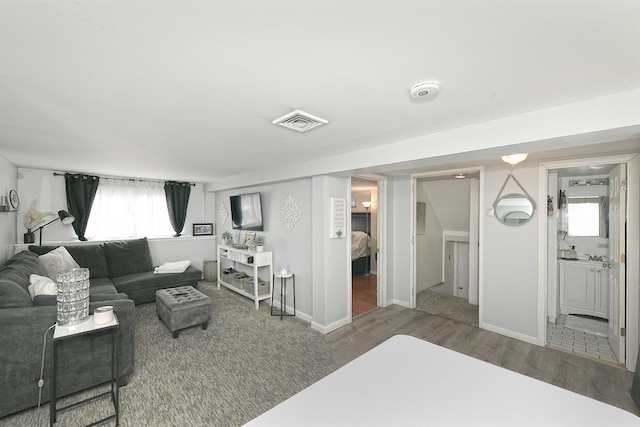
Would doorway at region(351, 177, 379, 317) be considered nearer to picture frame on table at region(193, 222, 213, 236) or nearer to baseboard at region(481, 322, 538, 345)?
baseboard at region(481, 322, 538, 345)

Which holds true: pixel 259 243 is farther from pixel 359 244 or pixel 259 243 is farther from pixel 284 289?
pixel 359 244

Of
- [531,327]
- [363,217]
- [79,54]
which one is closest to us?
[79,54]

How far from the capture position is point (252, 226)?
462 cm

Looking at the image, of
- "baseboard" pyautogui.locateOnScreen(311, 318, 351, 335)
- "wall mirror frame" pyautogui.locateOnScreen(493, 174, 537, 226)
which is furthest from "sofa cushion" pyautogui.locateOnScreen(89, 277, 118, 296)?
"wall mirror frame" pyautogui.locateOnScreen(493, 174, 537, 226)

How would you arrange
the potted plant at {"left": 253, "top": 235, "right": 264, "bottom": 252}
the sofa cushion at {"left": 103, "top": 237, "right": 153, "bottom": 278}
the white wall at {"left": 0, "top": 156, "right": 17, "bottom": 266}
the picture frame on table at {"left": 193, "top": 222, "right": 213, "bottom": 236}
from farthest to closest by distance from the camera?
the picture frame on table at {"left": 193, "top": 222, "right": 213, "bottom": 236} < the sofa cushion at {"left": 103, "top": 237, "right": 153, "bottom": 278} < the potted plant at {"left": 253, "top": 235, "right": 264, "bottom": 252} < the white wall at {"left": 0, "top": 156, "right": 17, "bottom": 266}

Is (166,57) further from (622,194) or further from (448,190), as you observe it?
(448,190)

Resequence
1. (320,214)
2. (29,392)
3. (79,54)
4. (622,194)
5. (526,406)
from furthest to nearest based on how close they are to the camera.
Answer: (320,214) → (622,194) → (29,392) → (79,54) → (526,406)

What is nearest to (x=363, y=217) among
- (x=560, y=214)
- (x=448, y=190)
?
(x=448, y=190)

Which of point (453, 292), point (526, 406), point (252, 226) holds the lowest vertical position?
point (453, 292)

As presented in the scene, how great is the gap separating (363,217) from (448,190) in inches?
93.8

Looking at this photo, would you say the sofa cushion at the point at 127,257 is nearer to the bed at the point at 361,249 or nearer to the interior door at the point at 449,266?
the bed at the point at 361,249

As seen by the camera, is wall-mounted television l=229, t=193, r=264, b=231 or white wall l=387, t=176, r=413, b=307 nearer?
white wall l=387, t=176, r=413, b=307

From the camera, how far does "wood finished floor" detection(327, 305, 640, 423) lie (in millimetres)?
2295

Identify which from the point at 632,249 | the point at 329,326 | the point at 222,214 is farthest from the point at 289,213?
the point at 632,249
